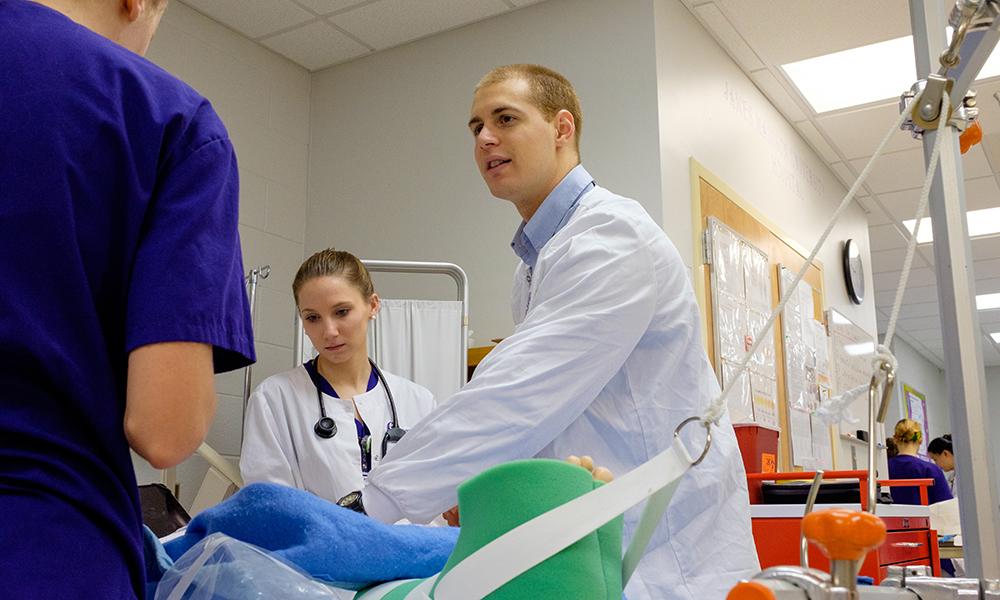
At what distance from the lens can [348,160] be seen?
408 cm

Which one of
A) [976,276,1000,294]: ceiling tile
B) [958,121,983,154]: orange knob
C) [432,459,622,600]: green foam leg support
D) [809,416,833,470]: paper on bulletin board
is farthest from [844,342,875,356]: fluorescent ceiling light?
[432,459,622,600]: green foam leg support

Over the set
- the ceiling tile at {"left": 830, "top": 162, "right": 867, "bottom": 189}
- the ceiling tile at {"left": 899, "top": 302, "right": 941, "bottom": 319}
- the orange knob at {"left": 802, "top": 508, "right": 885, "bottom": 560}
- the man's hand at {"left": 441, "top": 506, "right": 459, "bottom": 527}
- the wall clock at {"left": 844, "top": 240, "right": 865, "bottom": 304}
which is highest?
the ceiling tile at {"left": 830, "top": 162, "right": 867, "bottom": 189}

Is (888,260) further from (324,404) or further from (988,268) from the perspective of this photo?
(324,404)

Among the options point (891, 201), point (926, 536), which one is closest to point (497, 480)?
point (926, 536)

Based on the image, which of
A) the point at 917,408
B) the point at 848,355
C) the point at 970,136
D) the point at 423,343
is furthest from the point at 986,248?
the point at 970,136

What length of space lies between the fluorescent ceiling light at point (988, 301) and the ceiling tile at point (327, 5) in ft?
22.3

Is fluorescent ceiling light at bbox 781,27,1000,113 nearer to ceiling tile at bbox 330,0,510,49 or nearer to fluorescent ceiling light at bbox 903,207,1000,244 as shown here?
ceiling tile at bbox 330,0,510,49

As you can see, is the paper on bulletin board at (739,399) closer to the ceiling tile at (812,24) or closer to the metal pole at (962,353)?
the ceiling tile at (812,24)

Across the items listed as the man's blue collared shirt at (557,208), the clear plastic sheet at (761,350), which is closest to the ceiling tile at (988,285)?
the clear plastic sheet at (761,350)

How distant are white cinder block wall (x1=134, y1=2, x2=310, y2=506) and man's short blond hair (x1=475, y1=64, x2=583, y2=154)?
217cm

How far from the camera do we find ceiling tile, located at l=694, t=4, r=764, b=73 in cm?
370

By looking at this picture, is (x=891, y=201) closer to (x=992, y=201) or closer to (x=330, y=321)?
(x=992, y=201)

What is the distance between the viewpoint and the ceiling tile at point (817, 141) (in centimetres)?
482

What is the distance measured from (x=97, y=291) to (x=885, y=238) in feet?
21.6
